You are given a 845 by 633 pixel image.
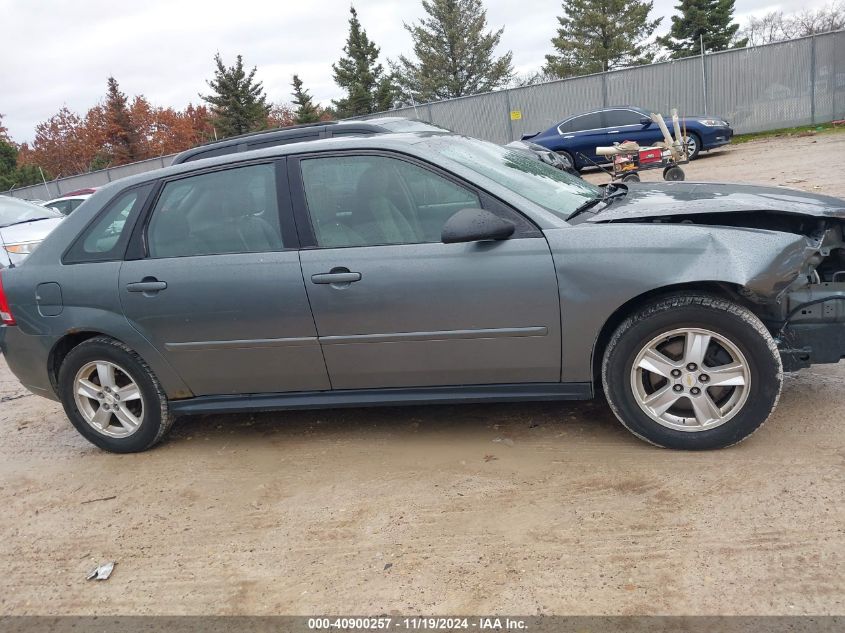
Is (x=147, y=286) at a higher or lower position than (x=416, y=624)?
higher

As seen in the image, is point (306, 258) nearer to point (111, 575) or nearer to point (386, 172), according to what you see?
point (386, 172)

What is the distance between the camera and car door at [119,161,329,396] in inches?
142

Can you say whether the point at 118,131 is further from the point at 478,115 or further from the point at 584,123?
the point at 584,123

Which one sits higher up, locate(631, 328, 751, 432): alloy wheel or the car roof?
the car roof

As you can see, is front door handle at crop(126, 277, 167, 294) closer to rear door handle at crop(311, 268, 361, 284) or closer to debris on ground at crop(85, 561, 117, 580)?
rear door handle at crop(311, 268, 361, 284)

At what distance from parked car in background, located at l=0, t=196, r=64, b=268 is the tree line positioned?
3547cm

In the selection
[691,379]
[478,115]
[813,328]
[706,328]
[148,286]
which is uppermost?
[478,115]

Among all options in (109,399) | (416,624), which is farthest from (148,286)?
(416,624)

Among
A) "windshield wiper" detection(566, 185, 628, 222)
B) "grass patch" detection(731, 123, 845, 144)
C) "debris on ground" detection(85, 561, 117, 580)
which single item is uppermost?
"windshield wiper" detection(566, 185, 628, 222)

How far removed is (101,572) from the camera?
2914mm

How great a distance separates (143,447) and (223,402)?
2.12ft

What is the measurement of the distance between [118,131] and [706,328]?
174 feet

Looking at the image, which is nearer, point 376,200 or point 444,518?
point 444,518

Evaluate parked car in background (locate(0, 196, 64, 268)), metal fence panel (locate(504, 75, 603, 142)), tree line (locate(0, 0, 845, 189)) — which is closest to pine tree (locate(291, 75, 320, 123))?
tree line (locate(0, 0, 845, 189))
